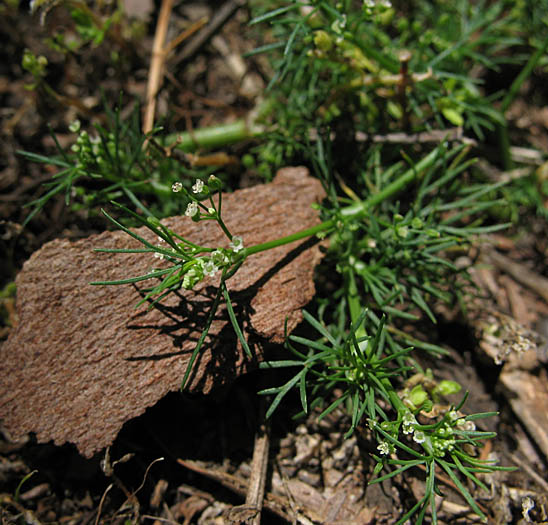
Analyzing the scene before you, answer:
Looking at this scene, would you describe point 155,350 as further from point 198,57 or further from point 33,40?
point 33,40

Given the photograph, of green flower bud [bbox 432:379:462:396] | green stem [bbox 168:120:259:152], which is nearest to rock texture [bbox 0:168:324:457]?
green flower bud [bbox 432:379:462:396]

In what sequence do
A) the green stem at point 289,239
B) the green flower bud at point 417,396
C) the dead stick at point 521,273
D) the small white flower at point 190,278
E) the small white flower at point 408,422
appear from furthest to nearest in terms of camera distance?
the dead stick at point 521,273 → the green flower bud at point 417,396 → the green stem at point 289,239 → the small white flower at point 408,422 → the small white flower at point 190,278

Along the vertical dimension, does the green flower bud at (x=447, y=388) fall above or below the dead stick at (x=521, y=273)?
above

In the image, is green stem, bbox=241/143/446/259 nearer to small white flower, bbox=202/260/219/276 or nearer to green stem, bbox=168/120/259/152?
small white flower, bbox=202/260/219/276

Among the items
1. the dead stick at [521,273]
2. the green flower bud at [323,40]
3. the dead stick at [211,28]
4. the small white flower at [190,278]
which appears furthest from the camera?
the dead stick at [211,28]

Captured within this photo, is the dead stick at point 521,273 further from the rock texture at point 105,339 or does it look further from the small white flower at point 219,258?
the small white flower at point 219,258

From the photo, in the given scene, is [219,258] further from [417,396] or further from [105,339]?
[417,396]

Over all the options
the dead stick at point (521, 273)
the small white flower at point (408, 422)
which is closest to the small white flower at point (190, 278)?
A: the small white flower at point (408, 422)

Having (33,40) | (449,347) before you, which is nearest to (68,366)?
(449,347)
